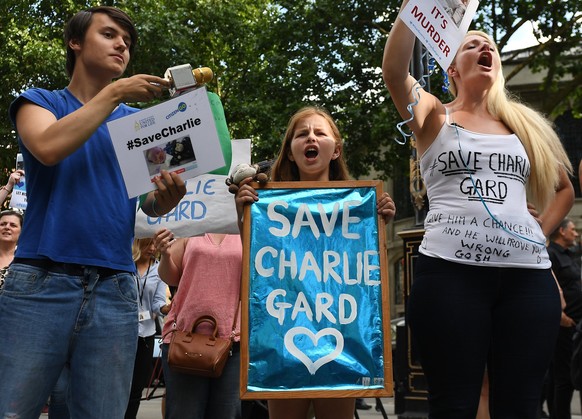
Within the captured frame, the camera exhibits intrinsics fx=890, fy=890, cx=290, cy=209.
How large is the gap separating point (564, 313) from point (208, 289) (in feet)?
16.1

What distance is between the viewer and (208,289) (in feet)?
16.4

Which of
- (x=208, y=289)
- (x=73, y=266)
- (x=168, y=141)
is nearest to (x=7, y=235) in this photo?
(x=208, y=289)

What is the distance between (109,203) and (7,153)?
20.8m

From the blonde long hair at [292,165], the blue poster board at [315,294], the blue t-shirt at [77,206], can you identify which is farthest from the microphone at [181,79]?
the blonde long hair at [292,165]

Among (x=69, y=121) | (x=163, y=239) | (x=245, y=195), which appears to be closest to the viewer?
(x=69, y=121)

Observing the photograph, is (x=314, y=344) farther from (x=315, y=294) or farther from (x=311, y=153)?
(x=311, y=153)

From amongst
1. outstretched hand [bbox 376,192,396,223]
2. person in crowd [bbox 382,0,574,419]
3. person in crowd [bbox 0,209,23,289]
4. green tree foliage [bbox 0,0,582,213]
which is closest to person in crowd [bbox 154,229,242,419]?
outstretched hand [bbox 376,192,396,223]

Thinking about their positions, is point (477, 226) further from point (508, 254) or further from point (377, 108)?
point (377, 108)

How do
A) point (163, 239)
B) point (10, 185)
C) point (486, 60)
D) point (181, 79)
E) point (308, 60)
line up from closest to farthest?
1. point (181, 79)
2. point (486, 60)
3. point (163, 239)
4. point (10, 185)
5. point (308, 60)

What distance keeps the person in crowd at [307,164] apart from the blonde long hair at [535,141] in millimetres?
818

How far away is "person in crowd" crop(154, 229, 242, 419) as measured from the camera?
16.0 feet

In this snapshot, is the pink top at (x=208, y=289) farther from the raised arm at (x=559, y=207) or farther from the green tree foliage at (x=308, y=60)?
the green tree foliage at (x=308, y=60)

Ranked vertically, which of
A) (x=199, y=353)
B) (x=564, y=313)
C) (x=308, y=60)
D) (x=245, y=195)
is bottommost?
(x=199, y=353)

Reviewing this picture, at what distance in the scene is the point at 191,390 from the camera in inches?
192
